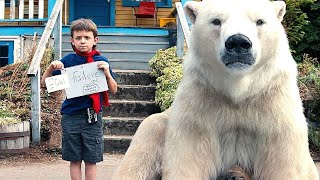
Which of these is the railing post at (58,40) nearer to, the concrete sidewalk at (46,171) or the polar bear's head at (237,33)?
the concrete sidewalk at (46,171)

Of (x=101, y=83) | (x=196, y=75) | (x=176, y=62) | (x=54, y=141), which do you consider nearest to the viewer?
(x=196, y=75)

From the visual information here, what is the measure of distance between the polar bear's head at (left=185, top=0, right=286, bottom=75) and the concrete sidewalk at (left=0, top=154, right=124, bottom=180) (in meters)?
3.51

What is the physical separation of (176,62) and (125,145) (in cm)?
212

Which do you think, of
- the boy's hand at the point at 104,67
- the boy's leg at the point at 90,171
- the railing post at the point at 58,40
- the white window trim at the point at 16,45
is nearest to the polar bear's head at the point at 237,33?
the boy's hand at the point at 104,67

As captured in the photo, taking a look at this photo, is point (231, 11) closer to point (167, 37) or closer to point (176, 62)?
point (176, 62)

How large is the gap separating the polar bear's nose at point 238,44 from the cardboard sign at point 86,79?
1949 millimetres

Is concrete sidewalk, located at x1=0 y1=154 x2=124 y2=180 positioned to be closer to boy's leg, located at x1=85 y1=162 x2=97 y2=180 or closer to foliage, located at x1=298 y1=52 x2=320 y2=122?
boy's leg, located at x1=85 y1=162 x2=97 y2=180

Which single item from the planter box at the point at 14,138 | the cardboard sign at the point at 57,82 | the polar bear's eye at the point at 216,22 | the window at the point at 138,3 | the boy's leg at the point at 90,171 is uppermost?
the window at the point at 138,3

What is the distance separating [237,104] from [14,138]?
→ 4.84 m

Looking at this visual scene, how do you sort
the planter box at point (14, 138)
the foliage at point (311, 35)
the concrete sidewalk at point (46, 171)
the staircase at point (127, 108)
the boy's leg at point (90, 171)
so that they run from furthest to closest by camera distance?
the foliage at point (311, 35), the staircase at point (127, 108), the planter box at point (14, 138), the concrete sidewalk at point (46, 171), the boy's leg at point (90, 171)

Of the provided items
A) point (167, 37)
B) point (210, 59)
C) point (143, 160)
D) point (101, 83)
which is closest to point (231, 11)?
point (210, 59)

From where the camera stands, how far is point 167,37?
455 inches

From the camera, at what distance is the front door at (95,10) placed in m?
14.1

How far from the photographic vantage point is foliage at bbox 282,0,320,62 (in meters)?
11.2
